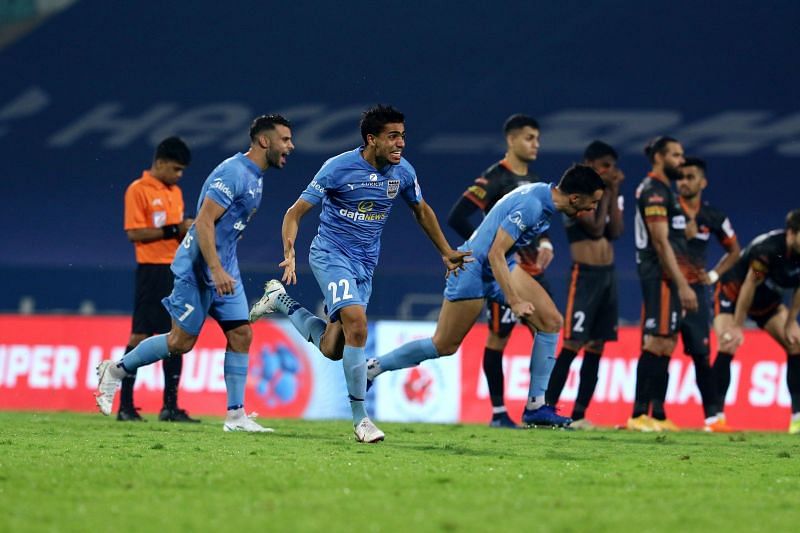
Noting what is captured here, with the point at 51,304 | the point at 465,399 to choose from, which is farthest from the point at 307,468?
the point at 51,304

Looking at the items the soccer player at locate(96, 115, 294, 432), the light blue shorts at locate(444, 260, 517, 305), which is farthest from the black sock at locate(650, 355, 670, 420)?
the soccer player at locate(96, 115, 294, 432)

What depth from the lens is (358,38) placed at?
21859 mm

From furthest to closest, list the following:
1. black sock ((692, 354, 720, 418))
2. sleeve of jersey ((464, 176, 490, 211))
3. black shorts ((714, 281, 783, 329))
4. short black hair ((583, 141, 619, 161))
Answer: black shorts ((714, 281, 783, 329)) < black sock ((692, 354, 720, 418)) < short black hair ((583, 141, 619, 161)) < sleeve of jersey ((464, 176, 490, 211))

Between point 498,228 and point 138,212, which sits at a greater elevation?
point 138,212

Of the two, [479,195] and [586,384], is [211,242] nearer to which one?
[479,195]

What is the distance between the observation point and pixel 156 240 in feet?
36.8

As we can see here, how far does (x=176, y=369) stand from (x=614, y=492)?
5.89 metres

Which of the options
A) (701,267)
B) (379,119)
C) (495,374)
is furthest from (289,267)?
(701,267)

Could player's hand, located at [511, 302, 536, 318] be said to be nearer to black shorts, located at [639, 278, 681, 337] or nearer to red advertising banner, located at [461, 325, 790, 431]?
black shorts, located at [639, 278, 681, 337]

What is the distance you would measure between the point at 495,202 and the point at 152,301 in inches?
120

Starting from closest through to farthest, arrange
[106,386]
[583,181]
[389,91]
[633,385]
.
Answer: [583,181]
[106,386]
[633,385]
[389,91]

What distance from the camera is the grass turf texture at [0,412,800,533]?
501 cm

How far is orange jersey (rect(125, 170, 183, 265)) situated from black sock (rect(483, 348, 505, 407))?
2859 mm

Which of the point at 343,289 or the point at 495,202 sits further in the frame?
the point at 495,202
